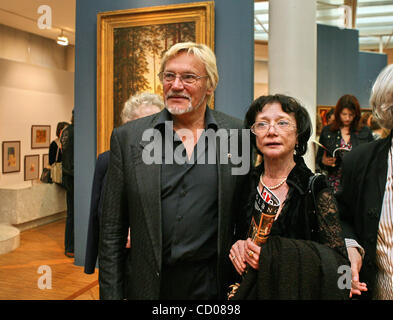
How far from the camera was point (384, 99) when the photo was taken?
5.54ft

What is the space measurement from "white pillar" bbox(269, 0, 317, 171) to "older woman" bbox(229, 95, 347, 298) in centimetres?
262

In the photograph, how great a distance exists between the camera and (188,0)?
447 centimetres

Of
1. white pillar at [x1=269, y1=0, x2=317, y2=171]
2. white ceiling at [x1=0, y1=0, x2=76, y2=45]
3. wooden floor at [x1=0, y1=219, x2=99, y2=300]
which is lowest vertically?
wooden floor at [x1=0, y1=219, x2=99, y2=300]

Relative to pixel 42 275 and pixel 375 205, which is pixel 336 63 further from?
pixel 375 205

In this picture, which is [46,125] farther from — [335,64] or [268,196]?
[268,196]

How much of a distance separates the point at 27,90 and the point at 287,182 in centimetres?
919

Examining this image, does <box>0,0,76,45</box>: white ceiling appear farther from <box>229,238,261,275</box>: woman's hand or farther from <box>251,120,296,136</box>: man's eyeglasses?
<box>229,238,261,275</box>: woman's hand

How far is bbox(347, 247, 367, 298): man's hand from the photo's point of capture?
1617 millimetres

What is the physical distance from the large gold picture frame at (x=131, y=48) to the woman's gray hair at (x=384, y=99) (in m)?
2.97

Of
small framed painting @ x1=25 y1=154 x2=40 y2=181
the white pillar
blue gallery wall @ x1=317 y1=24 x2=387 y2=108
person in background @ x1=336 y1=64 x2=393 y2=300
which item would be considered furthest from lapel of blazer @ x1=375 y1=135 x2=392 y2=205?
small framed painting @ x1=25 y1=154 x2=40 y2=181

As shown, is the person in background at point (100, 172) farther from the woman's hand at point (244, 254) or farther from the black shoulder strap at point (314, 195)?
the black shoulder strap at point (314, 195)

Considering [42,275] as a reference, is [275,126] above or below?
above

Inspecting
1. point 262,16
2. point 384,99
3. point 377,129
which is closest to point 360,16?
point 262,16
